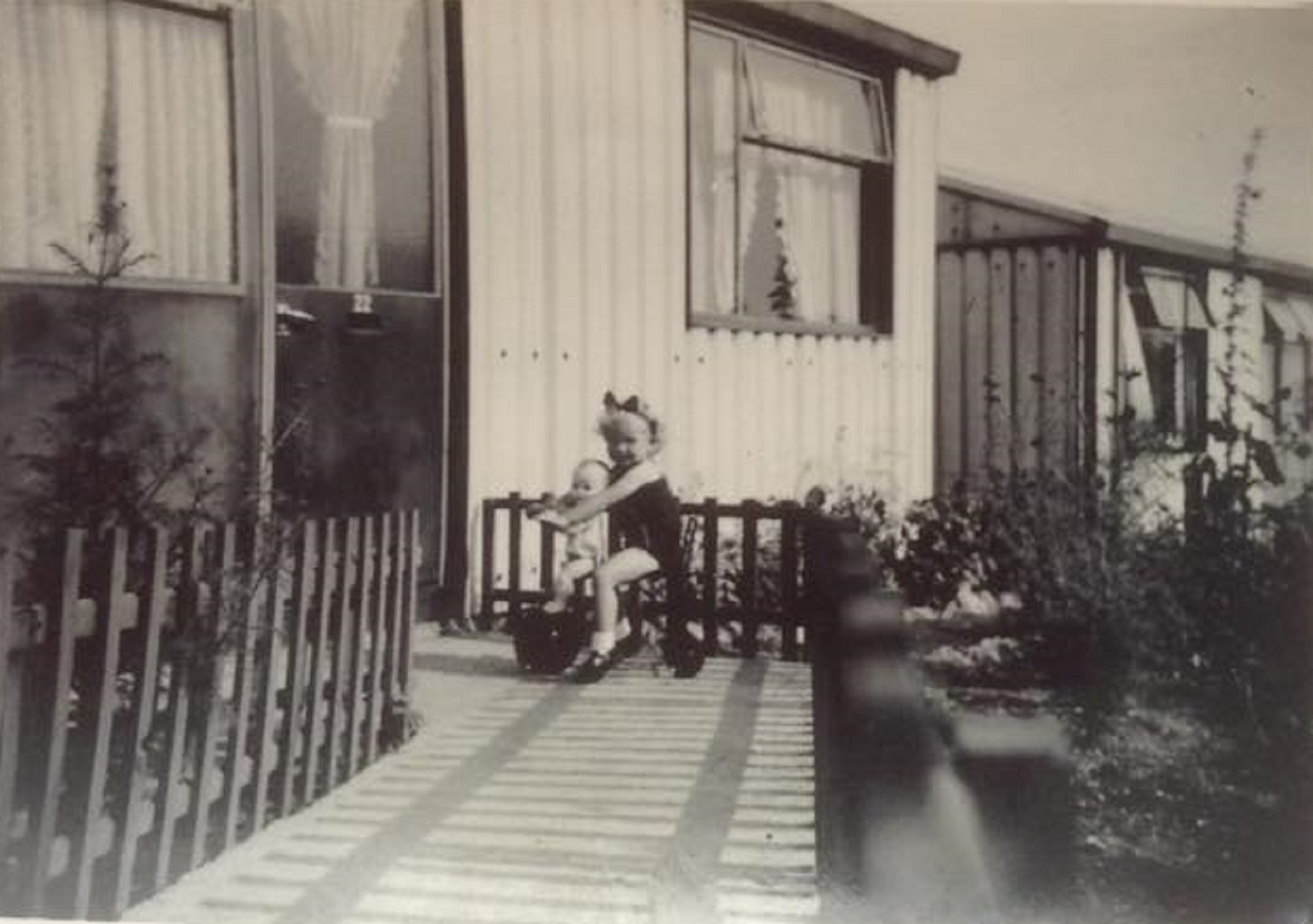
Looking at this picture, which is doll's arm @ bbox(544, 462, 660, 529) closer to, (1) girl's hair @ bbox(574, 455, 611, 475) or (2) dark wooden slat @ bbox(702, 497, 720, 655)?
(1) girl's hair @ bbox(574, 455, 611, 475)

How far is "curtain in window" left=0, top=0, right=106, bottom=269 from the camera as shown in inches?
94.7

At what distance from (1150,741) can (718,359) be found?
1.61 m

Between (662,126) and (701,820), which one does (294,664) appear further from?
(662,126)

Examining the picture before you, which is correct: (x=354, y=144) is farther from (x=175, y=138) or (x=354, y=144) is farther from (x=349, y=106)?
(x=175, y=138)

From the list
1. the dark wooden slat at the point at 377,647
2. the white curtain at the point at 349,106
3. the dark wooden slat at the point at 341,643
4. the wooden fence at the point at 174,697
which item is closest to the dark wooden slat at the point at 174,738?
the wooden fence at the point at 174,697

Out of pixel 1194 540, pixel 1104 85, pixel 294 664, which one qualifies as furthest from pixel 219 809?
pixel 1104 85

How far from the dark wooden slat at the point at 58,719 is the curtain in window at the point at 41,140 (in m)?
0.85

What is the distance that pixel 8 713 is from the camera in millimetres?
1734

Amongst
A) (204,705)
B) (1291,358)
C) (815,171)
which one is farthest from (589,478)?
(815,171)

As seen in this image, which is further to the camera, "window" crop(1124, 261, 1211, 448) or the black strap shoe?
the black strap shoe

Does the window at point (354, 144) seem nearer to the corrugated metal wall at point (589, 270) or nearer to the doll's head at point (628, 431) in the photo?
the corrugated metal wall at point (589, 270)

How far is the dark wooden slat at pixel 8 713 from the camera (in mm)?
1679

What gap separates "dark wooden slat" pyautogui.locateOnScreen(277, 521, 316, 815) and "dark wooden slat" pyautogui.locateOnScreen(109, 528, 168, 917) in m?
0.37

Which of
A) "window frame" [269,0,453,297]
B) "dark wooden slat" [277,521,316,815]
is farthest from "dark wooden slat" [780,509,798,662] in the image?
"dark wooden slat" [277,521,316,815]
